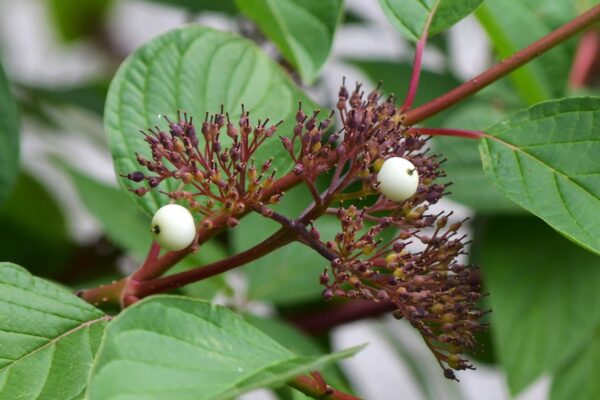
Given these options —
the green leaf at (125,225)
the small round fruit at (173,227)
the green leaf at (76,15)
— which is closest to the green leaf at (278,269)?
the green leaf at (125,225)

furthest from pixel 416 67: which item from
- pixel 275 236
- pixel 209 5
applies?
pixel 209 5

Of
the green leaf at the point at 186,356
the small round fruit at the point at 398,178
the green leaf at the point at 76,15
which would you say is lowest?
the green leaf at the point at 186,356

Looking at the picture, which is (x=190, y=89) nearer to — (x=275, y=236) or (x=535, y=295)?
(x=275, y=236)

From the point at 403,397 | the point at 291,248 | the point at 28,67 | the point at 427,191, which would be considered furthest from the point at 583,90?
the point at 28,67

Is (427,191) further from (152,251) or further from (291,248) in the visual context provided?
(291,248)

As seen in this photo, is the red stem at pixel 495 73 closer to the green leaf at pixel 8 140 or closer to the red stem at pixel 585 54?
the green leaf at pixel 8 140
